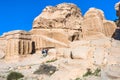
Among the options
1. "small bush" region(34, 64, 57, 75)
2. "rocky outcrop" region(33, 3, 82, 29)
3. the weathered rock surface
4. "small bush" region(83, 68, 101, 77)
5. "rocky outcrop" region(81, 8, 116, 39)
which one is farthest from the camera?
"rocky outcrop" region(33, 3, 82, 29)

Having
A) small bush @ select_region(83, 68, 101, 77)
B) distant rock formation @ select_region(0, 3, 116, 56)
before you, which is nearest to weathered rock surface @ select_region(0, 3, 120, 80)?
distant rock formation @ select_region(0, 3, 116, 56)

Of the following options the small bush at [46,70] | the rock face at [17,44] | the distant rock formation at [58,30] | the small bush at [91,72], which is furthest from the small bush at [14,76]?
the rock face at [17,44]

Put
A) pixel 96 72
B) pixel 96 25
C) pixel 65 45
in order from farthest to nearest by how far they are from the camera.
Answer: pixel 65 45 < pixel 96 25 < pixel 96 72

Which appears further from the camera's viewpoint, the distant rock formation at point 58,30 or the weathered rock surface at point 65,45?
the distant rock formation at point 58,30

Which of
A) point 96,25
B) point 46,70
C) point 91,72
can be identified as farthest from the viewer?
point 96,25

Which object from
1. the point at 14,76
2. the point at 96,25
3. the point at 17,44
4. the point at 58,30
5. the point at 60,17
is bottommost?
the point at 14,76

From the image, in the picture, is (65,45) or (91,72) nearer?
(91,72)

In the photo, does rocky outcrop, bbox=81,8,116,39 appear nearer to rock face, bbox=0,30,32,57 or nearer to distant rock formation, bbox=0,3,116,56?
distant rock formation, bbox=0,3,116,56

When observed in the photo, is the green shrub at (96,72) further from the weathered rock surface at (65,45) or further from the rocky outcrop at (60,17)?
the rocky outcrop at (60,17)

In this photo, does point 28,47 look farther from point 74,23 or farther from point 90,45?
point 90,45

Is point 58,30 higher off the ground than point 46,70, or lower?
higher

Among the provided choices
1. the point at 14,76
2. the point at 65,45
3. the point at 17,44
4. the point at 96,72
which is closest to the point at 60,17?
the point at 65,45

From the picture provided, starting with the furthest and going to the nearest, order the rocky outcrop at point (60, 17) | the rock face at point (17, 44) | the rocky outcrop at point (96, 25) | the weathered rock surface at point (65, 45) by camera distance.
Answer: the rocky outcrop at point (60, 17), the rock face at point (17, 44), the rocky outcrop at point (96, 25), the weathered rock surface at point (65, 45)

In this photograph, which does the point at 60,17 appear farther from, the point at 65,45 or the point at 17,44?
the point at 17,44
